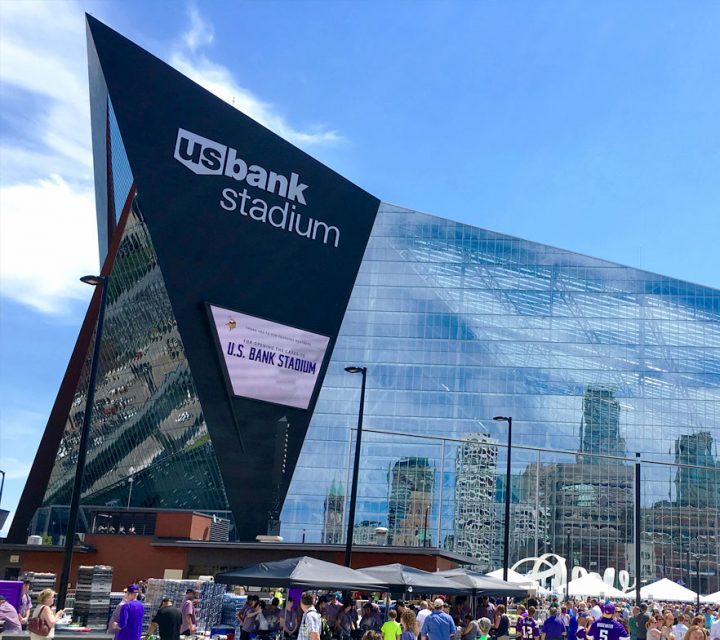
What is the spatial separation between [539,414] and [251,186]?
1339 inches

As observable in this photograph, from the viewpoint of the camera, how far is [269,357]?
49250mm

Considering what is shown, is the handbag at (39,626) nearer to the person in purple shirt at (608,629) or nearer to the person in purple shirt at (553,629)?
the person in purple shirt at (608,629)

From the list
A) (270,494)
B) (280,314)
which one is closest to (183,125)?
(280,314)

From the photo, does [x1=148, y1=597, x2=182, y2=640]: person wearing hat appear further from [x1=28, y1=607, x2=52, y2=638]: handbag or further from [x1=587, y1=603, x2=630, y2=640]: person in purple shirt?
[x1=587, y1=603, x2=630, y2=640]: person in purple shirt

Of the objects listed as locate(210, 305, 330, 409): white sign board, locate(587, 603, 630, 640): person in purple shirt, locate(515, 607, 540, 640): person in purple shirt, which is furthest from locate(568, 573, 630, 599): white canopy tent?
locate(587, 603, 630, 640): person in purple shirt

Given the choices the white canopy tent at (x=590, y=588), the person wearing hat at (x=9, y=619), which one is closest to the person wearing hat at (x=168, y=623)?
the person wearing hat at (x=9, y=619)

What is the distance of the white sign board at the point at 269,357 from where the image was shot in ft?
155

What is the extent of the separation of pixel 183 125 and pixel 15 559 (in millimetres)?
21580

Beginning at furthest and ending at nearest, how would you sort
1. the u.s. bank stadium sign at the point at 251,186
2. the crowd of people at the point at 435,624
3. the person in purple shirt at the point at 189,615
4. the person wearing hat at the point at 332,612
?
the u.s. bank stadium sign at the point at 251,186
the person wearing hat at the point at 332,612
the person in purple shirt at the point at 189,615
the crowd of people at the point at 435,624

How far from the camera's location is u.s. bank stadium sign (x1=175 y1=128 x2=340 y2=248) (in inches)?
1812

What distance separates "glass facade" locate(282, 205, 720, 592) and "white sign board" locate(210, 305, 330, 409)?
20377mm

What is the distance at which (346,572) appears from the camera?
19688 millimetres

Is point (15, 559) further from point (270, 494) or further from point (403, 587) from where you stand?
point (403, 587)

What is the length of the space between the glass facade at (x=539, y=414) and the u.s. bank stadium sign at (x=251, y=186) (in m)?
23.9
